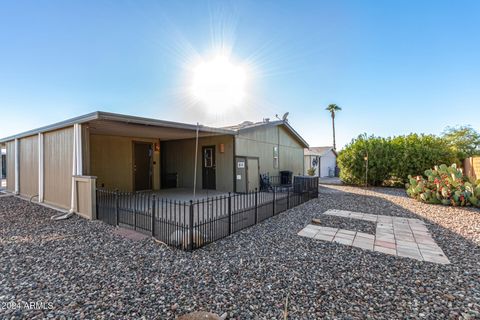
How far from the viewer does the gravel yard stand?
216 centimetres

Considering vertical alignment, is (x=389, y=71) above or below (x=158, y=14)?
below

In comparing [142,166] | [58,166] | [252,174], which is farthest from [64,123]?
[252,174]

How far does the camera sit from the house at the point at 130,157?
591 cm

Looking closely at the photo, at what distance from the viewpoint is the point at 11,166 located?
10.4 m

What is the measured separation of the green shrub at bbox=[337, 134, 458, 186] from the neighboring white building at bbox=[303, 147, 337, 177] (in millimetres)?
8159

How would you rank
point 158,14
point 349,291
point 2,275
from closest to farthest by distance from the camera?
point 349,291 < point 2,275 < point 158,14

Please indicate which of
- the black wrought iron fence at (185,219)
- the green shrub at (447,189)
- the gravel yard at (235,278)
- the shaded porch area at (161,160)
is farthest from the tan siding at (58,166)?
the green shrub at (447,189)

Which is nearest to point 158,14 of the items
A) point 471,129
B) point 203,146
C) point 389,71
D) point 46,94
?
point 203,146

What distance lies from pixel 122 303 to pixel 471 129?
27.9 meters

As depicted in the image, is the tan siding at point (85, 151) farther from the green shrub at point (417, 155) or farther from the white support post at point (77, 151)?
the green shrub at point (417, 155)

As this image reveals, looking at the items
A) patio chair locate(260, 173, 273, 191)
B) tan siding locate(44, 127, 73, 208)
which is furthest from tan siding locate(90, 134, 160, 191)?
patio chair locate(260, 173, 273, 191)

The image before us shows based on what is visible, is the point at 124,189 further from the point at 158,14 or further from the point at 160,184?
the point at 158,14

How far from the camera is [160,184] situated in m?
10.8

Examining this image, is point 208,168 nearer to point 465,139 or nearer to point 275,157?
point 275,157
